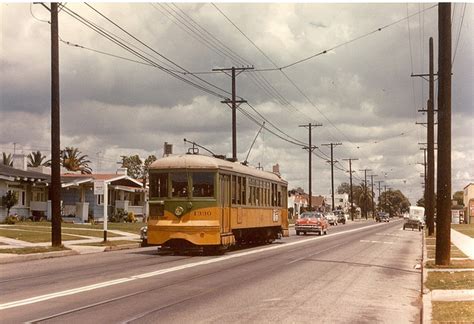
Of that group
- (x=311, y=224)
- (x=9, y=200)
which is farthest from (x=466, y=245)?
(x=9, y=200)

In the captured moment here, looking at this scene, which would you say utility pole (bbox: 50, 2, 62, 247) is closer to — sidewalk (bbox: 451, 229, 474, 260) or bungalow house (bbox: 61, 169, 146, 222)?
sidewalk (bbox: 451, 229, 474, 260)

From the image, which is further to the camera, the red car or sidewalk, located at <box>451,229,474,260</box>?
the red car

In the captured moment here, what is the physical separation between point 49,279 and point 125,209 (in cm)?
4320

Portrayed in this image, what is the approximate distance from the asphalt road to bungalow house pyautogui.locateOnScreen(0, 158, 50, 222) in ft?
82.1

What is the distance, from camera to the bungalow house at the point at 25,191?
4331 cm

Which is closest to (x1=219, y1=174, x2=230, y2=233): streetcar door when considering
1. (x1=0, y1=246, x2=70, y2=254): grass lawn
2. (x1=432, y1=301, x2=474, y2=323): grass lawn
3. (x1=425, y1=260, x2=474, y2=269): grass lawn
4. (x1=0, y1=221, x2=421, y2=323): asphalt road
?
(x1=0, y1=221, x2=421, y2=323): asphalt road

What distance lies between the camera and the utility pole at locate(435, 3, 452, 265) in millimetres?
18281

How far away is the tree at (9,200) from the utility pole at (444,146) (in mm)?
31083

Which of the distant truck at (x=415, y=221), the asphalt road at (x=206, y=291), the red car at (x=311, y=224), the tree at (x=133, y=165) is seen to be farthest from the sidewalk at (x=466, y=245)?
the tree at (x=133, y=165)

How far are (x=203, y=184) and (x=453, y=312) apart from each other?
12710 mm

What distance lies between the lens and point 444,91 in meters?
18.6

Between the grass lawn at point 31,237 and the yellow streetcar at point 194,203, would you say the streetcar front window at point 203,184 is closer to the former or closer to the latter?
the yellow streetcar at point 194,203

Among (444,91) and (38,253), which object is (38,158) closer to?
(38,253)

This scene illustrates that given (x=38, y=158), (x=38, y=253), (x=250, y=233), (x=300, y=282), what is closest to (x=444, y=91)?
(x=300, y=282)
